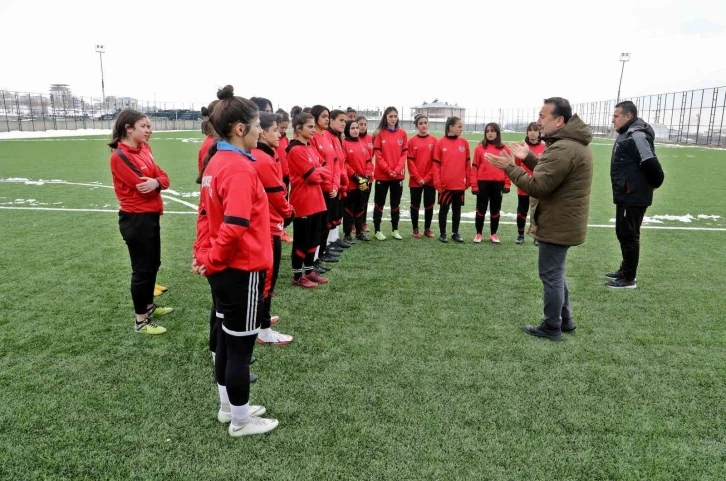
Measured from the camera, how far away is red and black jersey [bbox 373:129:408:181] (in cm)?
808

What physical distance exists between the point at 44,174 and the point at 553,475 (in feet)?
54.1

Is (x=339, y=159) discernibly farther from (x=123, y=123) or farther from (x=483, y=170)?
(x=123, y=123)

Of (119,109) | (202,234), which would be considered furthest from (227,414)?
(119,109)

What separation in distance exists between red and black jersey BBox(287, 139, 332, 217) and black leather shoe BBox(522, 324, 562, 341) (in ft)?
8.27

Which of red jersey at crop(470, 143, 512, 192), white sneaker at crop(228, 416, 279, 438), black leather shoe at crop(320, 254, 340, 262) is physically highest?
red jersey at crop(470, 143, 512, 192)

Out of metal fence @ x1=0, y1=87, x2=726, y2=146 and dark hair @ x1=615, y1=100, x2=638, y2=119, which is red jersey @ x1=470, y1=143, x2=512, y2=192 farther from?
metal fence @ x1=0, y1=87, x2=726, y2=146

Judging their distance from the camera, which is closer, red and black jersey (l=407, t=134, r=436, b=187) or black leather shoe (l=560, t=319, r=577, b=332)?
black leather shoe (l=560, t=319, r=577, b=332)

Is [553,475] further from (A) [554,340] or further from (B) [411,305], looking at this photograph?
(B) [411,305]

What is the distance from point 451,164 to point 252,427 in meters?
5.81

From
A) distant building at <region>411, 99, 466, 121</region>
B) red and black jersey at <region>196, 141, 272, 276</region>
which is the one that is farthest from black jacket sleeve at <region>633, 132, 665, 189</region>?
distant building at <region>411, 99, 466, 121</region>

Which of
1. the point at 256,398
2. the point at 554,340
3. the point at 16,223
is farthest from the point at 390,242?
the point at 16,223

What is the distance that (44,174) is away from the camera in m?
15.1

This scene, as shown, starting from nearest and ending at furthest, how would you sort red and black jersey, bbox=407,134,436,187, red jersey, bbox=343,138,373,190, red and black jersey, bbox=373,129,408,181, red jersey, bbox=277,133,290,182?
red jersey, bbox=277,133,290,182 < red jersey, bbox=343,138,373,190 < red and black jersey, bbox=373,129,408,181 < red and black jersey, bbox=407,134,436,187

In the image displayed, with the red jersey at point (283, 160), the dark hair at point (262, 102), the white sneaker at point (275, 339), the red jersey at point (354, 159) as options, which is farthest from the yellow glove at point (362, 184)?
the white sneaker at point (275, 339)
